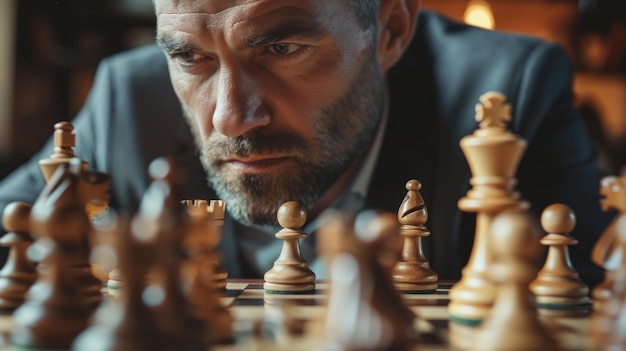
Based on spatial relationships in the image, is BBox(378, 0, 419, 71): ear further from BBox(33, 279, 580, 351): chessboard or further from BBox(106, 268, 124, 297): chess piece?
BBox(106, 268, 124, 297): chess piece

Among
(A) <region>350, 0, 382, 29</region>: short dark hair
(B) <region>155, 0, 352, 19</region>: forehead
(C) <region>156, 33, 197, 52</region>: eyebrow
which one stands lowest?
(C) <region>156, 33, 197, 52</region>: eyebrow

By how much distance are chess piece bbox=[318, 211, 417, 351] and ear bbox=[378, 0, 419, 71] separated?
1.36 metres

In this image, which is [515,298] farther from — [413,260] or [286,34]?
[286,34]

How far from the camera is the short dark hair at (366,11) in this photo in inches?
70.8

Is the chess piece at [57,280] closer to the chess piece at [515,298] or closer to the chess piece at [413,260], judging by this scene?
the chess piece at [515,298]

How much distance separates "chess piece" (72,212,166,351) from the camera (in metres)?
0.66

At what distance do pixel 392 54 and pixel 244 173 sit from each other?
64cm

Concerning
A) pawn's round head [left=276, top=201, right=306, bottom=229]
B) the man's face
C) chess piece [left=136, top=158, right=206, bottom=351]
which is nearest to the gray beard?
the man's face

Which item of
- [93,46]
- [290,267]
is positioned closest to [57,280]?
[290,267]

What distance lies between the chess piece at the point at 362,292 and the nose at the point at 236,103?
32.7 inches

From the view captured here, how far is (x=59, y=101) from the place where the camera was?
429 centimetres

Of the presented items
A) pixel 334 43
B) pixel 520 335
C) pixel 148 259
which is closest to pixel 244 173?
pixel 334 43

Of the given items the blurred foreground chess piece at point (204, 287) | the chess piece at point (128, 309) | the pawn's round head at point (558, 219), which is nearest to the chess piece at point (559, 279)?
the pawn's round head at point (558, 219)

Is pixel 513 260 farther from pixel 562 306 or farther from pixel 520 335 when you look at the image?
pixel 562 306
